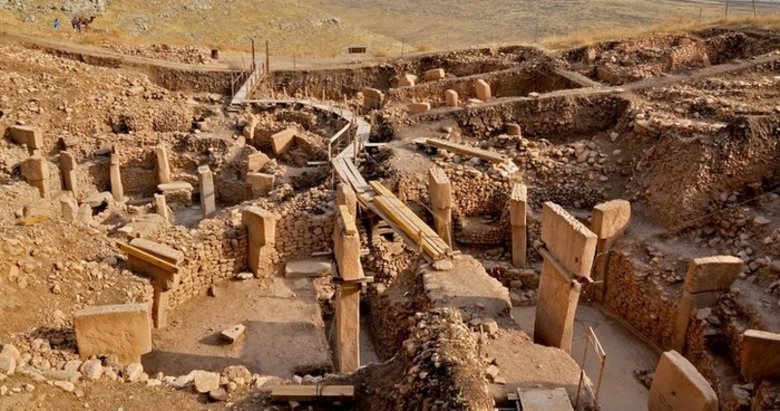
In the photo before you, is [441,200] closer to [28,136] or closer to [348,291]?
[348,291]

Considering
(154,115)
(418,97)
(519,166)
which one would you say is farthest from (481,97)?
(154,115)

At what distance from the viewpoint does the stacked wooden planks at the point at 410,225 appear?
1002cm

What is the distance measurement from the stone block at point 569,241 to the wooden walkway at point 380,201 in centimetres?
193

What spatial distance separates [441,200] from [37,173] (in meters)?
8.84

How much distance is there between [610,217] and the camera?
11.6m

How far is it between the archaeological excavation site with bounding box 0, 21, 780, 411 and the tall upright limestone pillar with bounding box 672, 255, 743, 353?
42 mm

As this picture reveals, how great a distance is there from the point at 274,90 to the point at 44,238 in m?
13.5

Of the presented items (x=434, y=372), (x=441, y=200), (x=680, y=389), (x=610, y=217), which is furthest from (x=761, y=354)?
(x=441, y=200)

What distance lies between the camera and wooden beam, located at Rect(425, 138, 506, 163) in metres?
13.9

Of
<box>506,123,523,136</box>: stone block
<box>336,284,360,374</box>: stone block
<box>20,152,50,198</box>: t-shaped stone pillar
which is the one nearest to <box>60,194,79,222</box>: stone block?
<box>20,152,50,198</box>: t-shaped stone pillar

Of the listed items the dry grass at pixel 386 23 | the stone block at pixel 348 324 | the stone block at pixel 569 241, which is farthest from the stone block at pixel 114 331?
the dry grass at pixel 386 23

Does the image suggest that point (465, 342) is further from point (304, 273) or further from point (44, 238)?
point (44, 238)

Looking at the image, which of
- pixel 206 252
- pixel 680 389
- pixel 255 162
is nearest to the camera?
pixel 680 389

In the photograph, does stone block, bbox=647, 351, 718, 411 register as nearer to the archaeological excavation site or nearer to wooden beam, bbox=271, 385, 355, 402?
the archaeological excavation site
